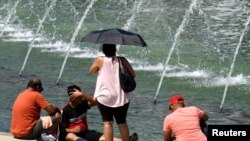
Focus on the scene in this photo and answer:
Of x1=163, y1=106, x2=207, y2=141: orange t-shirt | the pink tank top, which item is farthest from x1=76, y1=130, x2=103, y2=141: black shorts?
x1=163, y1=106, x2=207, y2=141: orange t-shirt

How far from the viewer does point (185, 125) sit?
998 cm

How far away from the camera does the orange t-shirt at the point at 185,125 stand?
32.7ft

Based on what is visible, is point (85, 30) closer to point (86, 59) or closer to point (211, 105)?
point (86, 59)

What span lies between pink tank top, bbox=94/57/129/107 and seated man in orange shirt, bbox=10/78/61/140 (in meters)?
1.05

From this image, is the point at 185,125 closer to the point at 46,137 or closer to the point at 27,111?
the point at 46,137

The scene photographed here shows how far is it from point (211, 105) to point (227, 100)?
0.64 meters

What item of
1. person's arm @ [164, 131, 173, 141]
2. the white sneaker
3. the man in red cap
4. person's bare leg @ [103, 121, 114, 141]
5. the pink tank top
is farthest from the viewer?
the white sneaker

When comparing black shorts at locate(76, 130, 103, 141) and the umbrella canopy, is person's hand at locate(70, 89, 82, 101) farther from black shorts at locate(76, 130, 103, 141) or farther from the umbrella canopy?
the umbrella canopy

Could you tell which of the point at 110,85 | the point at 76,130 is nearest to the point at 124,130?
the point at 110,85

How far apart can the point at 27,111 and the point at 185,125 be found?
2.77m

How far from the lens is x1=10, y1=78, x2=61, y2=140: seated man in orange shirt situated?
11.5m

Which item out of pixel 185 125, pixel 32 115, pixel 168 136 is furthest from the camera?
pixel 32 115

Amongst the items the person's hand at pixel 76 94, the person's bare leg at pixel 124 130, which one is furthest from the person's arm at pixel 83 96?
the person's bare leg at pixel 124 130

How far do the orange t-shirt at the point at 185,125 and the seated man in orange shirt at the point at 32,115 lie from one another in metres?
2.22
